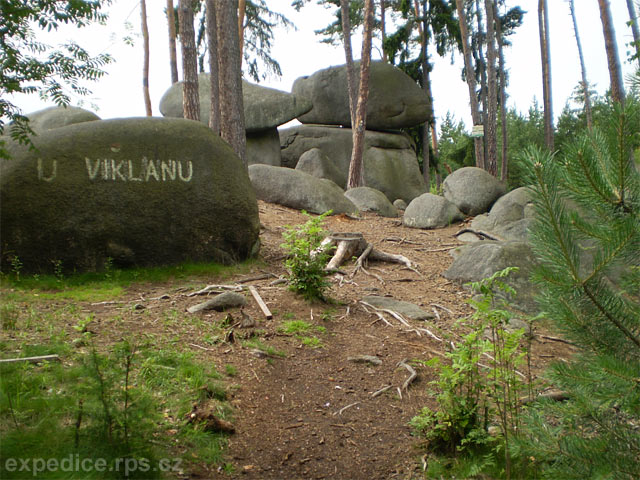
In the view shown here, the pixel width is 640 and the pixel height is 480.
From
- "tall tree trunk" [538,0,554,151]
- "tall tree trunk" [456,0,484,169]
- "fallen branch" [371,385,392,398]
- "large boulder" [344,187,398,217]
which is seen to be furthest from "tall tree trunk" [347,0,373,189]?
"fallen branch" [371,385,392,398]

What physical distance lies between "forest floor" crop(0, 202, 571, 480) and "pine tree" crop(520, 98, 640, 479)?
137 centimetres

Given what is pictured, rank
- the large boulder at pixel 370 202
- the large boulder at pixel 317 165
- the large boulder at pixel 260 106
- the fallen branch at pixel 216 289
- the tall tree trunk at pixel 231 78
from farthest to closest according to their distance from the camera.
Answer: the large boulder at pixel 317 165
the large boulder at pixel 260 106
the large boulder at pixel 370 202
the tall tree trunk at pixel 231 78
the fallen branch at pixel 216 289

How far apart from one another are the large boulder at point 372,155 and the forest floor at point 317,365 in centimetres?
1147

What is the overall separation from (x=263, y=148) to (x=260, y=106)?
132 centimetres

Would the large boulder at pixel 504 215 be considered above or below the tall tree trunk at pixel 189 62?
below

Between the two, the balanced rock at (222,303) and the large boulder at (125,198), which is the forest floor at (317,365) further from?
the large boulder at (125,198)

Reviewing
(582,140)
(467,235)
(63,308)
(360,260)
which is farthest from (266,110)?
(582,140)

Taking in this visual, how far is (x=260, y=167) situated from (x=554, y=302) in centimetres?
1056

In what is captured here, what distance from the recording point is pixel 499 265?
7004 mm

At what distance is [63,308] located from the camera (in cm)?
520

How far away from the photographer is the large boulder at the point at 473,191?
12797mm

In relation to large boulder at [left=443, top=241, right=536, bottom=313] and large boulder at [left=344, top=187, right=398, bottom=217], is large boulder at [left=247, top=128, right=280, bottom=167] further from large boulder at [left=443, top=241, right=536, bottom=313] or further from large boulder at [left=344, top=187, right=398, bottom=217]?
large boulder at [left=443, top=241, right=536, bottom=313]

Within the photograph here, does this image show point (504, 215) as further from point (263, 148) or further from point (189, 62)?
point (263, 148)

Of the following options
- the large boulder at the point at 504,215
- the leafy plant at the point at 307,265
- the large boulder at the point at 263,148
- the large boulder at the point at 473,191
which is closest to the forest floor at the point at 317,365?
the leafy plant at the point at 307,265
